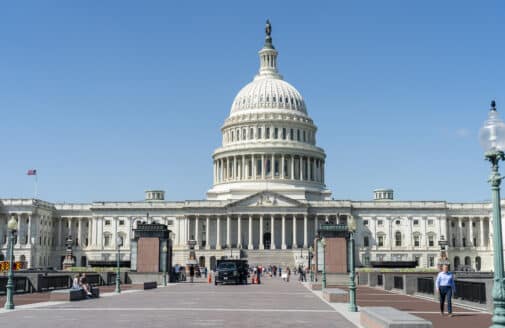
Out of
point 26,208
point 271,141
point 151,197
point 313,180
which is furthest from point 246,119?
point 26,208

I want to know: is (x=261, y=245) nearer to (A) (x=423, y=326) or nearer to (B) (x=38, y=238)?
(B) (x=38, y=238)

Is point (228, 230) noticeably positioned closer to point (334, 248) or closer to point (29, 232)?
point (29, 232)

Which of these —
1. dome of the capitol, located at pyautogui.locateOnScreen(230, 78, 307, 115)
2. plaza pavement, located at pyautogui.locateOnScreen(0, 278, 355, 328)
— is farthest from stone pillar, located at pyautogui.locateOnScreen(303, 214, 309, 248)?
plaza pavement, located at pyautogui.locateOnScreen(0, 278, 355, 328)

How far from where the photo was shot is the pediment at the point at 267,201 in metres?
144

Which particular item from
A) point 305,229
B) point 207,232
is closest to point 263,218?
point 305,229

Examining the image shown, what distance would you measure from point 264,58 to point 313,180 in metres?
35.5

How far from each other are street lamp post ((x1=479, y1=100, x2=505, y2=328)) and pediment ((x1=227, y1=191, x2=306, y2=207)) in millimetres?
128955

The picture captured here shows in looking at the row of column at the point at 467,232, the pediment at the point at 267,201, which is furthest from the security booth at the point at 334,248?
the row of column at the point at 467,232

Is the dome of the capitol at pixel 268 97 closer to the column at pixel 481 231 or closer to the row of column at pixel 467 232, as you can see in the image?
the row of column at pixel 467 232

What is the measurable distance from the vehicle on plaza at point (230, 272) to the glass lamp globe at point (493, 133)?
5469cm

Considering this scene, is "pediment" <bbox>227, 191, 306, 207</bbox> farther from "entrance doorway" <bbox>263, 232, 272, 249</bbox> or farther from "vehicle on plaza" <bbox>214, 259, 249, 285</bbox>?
"vehicle on plaza" <bbox>214, 259, 249, 285</bbox>

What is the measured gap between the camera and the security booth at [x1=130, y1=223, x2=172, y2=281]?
69188mm

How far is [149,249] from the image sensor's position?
69250mm

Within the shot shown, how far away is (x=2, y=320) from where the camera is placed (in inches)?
1086
